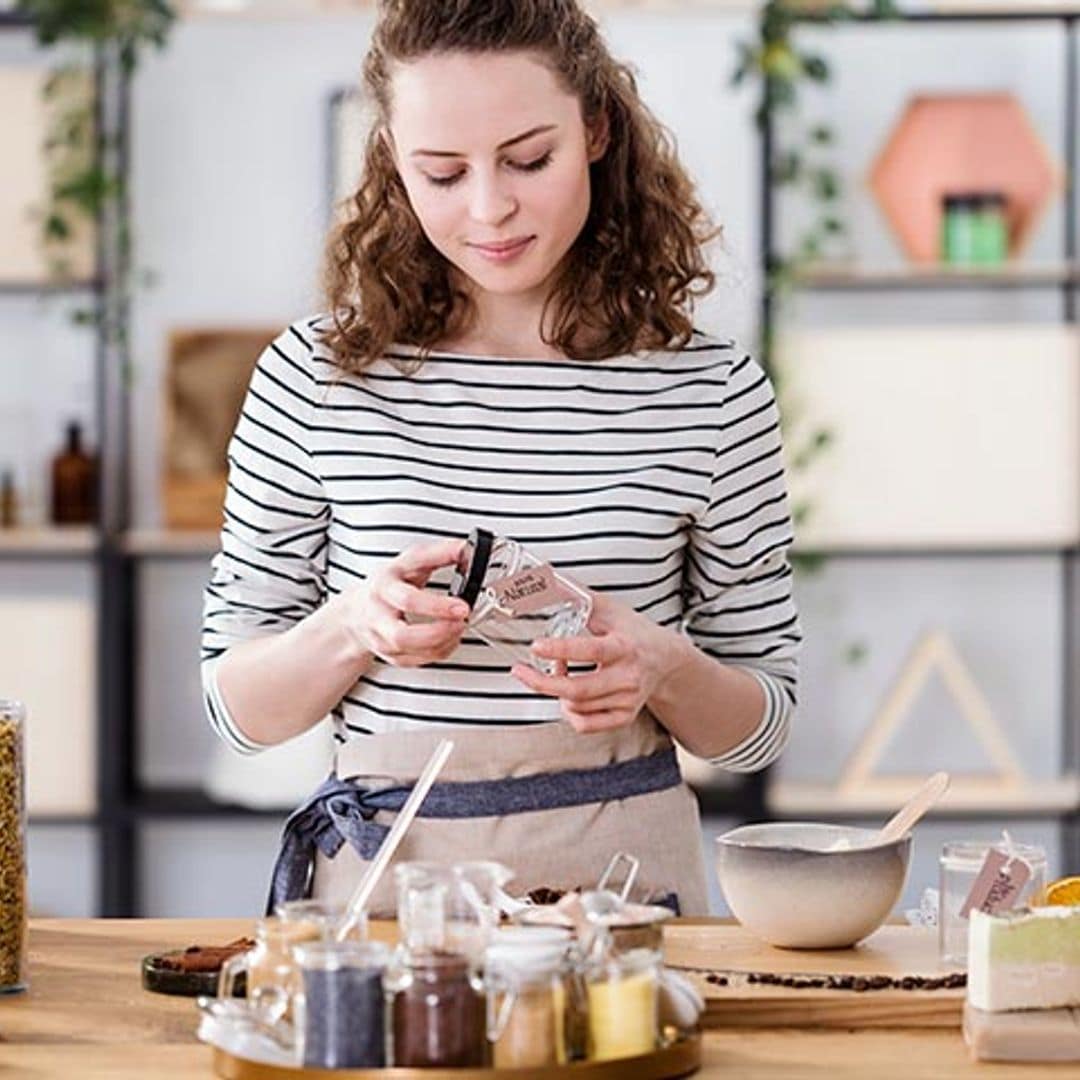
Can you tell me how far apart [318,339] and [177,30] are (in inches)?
115

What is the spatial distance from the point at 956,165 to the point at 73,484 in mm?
1903

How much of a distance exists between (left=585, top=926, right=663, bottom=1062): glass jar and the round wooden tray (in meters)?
0.01

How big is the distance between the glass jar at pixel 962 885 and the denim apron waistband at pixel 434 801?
15.6 inches

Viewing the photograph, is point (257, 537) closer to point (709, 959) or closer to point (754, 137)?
point (709, 959)

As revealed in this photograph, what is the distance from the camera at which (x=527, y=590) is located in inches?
84.7

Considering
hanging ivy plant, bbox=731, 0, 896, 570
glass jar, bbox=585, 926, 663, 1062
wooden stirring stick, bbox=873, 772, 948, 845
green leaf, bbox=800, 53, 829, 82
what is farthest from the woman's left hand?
green leaf, bbox=800, 53, 829, 82

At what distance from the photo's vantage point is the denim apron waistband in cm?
230

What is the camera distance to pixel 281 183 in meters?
5.21

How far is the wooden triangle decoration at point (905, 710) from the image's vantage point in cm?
507

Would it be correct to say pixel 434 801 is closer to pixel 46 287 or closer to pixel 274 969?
pixel 274 969

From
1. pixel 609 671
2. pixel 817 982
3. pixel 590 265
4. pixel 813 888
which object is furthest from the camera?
pixel 590 265

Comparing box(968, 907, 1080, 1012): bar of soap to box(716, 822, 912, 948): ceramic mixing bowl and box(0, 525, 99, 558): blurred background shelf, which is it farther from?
box(0, 525, 99, 558): blurred background shelf

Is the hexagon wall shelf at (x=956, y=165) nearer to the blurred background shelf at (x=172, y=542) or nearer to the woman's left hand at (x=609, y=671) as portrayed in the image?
the blurred background shelf at (x=172, y=542)

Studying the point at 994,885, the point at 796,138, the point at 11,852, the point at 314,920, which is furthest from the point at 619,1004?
the point at 796,138
